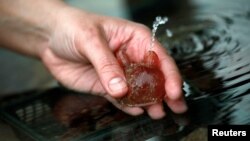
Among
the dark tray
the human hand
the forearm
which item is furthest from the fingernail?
the forearm

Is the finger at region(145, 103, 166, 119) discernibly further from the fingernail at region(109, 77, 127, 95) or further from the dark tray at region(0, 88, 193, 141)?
the fingernail at region(109, 77, 127, 95)

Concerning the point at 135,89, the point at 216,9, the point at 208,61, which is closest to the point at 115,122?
the point at 135,89

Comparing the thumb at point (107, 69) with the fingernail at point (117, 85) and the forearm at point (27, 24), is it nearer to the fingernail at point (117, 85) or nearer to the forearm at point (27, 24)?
the fingernail at point (117, 85)

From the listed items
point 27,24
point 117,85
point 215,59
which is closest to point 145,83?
point 117,85

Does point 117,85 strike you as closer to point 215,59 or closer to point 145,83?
point 145,83

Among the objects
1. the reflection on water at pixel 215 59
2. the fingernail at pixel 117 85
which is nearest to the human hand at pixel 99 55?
the fingernail at pixel 117 85

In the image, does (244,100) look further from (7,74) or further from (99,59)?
(7,74)
